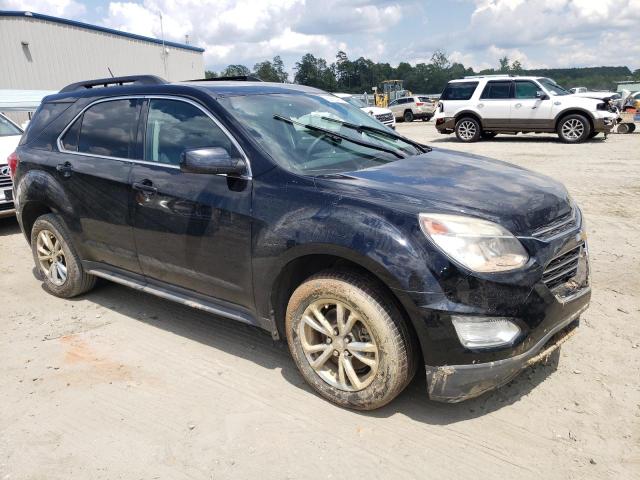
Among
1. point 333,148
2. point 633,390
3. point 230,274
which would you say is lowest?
point 633,390

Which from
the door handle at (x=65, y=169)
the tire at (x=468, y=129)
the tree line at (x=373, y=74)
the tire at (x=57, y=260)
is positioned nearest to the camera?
the door handle at (x=65, y=169)

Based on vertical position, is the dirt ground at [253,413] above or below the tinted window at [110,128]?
below

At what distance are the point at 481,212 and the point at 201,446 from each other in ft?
6.10

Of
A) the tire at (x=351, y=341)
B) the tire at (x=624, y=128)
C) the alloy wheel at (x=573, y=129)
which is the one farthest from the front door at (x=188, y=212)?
the tire at (x=624, y=128)

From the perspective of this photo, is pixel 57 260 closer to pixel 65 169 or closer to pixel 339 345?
pixel 65 169

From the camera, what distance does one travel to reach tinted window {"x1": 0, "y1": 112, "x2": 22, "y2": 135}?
8309mm

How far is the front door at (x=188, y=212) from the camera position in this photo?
3260mm

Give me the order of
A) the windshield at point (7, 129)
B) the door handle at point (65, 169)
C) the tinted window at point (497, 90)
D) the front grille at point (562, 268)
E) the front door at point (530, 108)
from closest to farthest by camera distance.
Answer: the front grille at point (562, 268)
the door handle at point (65, 169)
the windshield at point (7, 129)
the front door at point (530, 108)
the tinted window at point (497, 90)

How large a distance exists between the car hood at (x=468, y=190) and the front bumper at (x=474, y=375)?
2.03 feet

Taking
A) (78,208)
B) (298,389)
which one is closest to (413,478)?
(298,389)

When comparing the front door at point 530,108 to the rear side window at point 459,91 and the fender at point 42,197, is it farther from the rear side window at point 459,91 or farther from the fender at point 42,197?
the fender at point 42,197

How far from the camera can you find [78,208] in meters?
4.28

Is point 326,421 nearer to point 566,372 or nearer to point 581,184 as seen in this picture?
point 566,372

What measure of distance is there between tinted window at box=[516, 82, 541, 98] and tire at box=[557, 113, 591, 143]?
1175 mm
